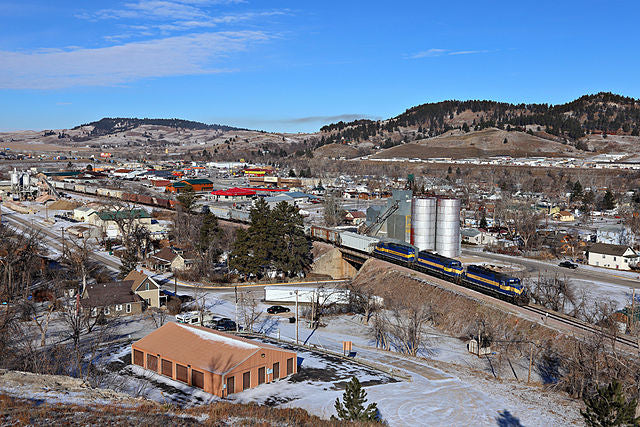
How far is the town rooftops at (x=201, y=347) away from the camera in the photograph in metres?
32.3

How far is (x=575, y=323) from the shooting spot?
134 ft

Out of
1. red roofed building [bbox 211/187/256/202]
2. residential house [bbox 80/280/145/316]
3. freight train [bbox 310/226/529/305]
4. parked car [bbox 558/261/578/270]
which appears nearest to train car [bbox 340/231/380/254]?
freight train [bbox 310/226/529/305]

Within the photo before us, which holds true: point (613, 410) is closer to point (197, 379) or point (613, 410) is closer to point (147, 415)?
point (147, 415)

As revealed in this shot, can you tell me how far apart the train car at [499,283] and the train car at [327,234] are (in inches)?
926

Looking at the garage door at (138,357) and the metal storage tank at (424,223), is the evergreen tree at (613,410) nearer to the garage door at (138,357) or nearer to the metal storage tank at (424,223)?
the garage door at (138,357)

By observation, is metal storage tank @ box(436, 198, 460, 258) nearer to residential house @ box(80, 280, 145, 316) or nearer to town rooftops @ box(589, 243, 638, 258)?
town rooftops @ box(589, 243, 638, 258)

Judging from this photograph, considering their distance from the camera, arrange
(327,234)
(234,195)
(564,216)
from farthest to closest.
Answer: (234,195)
(564,216)
(327,234)

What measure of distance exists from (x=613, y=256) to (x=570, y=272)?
328 inches

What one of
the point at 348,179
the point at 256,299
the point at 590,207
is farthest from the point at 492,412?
the point at 348,179

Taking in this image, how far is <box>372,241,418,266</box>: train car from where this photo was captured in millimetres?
58503

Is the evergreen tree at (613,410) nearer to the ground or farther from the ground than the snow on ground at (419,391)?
farther from the ground

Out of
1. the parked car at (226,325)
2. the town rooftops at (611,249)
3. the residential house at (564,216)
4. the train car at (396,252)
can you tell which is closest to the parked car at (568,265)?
the town rooftops at (611,249)

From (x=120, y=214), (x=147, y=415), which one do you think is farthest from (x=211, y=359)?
(x=120, y=214)

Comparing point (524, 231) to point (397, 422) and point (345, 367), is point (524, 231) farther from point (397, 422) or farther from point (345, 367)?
point (397, 422)
